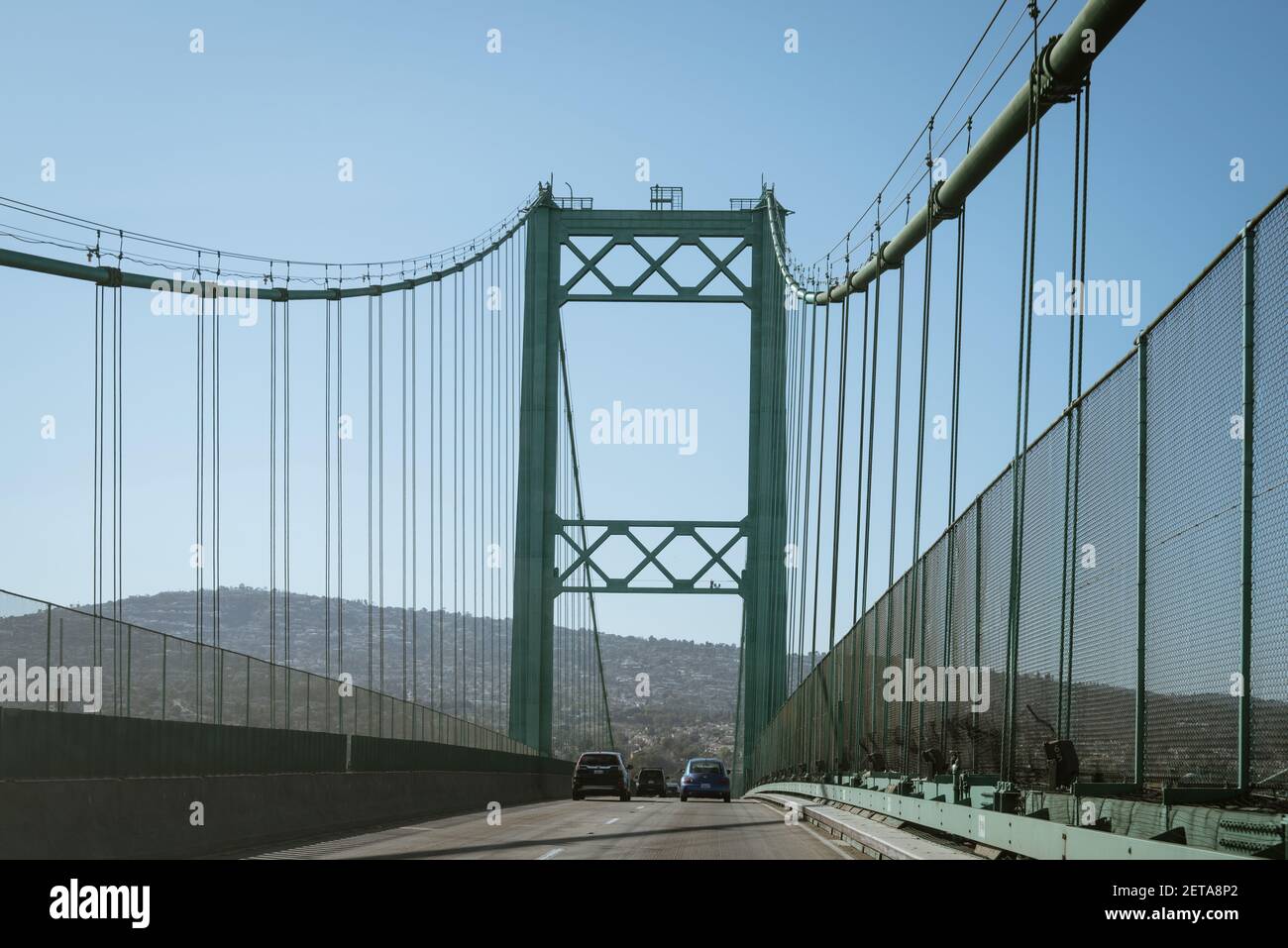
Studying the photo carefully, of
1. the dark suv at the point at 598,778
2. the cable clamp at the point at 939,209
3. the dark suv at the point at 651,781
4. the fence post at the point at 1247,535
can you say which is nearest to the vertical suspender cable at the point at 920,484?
the cable clamp at the point at 939,209

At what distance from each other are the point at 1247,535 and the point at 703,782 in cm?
3516

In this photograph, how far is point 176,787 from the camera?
14766mm

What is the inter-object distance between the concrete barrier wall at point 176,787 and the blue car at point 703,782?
1742cm

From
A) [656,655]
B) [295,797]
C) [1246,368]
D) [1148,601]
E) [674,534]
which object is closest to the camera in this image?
[1246,368]

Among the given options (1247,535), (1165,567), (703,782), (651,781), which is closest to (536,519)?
(703,782)

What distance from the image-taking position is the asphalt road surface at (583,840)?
14.3m

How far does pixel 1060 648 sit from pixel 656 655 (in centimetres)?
13805

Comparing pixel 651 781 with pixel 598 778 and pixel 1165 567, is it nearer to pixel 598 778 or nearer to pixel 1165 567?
pixel 598 778

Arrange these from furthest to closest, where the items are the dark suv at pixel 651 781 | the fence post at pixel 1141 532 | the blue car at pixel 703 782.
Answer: the dark suv at pixel 651 781, the blue car at pixel 703 782, the fence post at pixel 1141 532

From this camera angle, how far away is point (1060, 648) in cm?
1079

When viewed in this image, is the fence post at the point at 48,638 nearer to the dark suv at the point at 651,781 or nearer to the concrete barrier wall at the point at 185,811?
the concrete barrier wall at the point at 185,811
